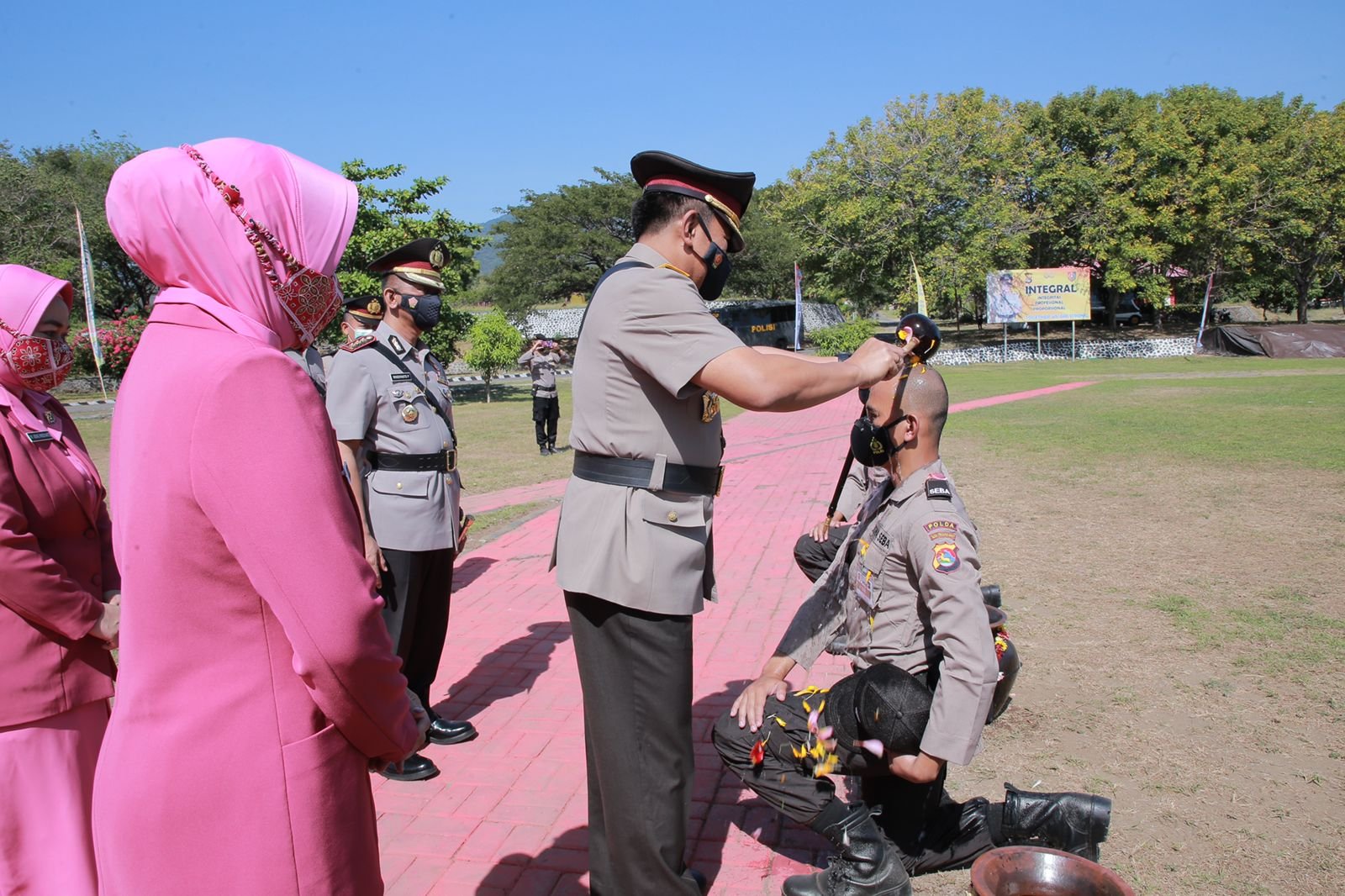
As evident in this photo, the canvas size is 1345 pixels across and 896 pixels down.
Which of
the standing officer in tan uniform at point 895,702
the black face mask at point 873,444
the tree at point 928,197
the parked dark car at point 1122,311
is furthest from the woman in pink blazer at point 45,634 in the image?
the parked dark car at point 1122,311

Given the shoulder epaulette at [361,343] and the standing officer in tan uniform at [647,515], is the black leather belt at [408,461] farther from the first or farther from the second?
the standing officer in tan uniform at [647,515]

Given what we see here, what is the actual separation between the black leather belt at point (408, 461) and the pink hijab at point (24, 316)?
1445 millimetres

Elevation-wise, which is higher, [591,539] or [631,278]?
[631,278]

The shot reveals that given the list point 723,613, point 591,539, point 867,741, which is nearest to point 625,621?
point 591,539

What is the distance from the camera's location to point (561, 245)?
127 ft

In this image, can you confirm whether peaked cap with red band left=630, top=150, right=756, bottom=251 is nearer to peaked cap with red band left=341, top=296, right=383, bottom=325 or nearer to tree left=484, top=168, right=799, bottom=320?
peaked cap with red band left=341, top=296, right=383, bottom=325

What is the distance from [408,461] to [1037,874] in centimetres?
300

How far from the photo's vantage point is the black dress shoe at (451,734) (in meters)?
4.07

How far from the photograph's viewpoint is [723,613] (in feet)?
18.9

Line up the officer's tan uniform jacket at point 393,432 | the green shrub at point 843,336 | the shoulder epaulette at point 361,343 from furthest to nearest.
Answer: the green shrub at point 843,336 < the shoulder epaulette at point 361,343 < the officer's tan uniform jacket at point 393,432

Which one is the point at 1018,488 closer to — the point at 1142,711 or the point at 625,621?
the point at 1142,711

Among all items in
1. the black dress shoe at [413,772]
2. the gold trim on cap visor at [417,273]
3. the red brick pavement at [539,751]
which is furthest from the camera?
the gold trim on cap visor at [417,273]

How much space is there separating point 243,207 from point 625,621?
4.61ft

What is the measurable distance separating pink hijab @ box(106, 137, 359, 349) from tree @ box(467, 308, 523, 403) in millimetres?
24901
